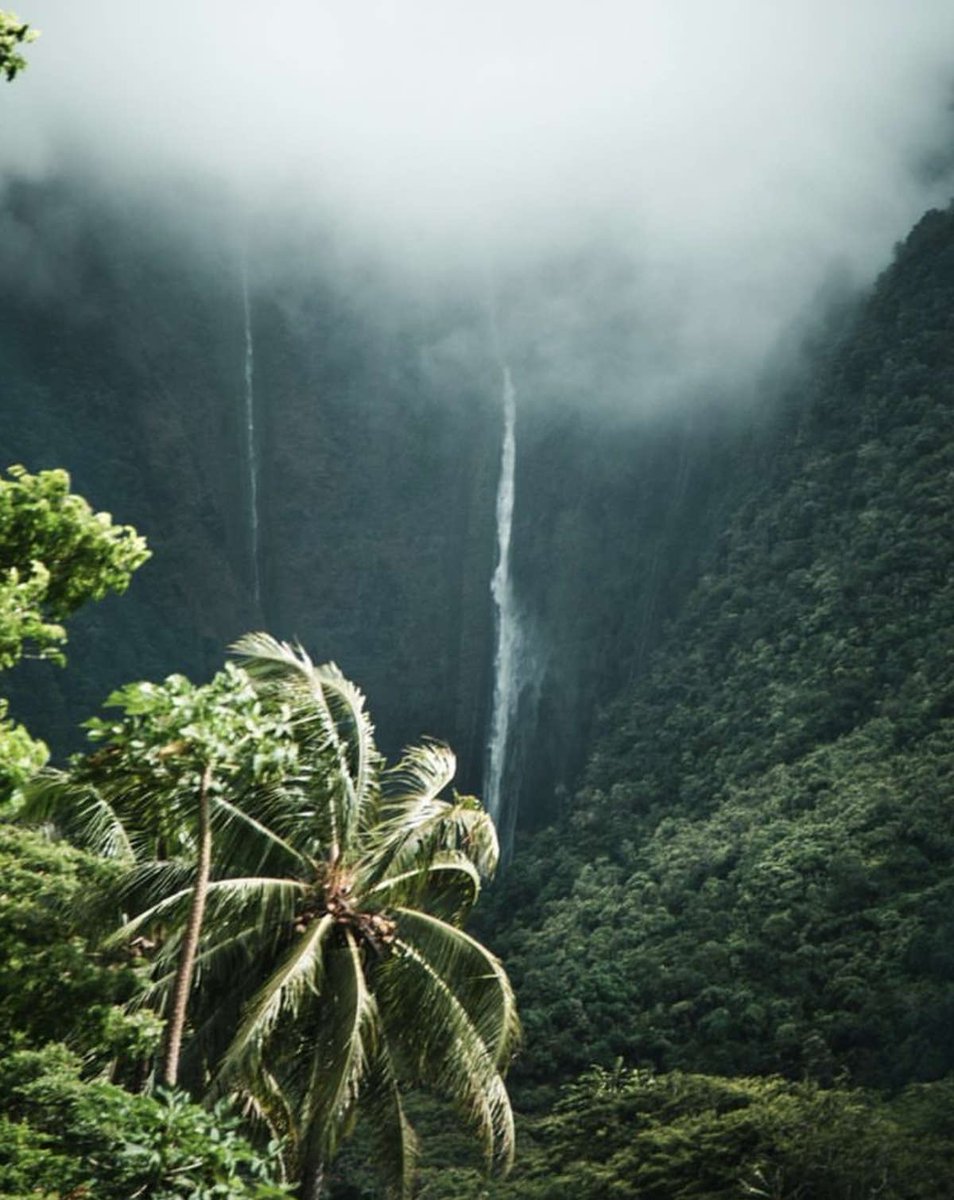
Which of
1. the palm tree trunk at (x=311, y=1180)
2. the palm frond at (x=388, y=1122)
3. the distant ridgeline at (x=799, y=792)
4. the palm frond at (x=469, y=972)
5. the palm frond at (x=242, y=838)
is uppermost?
the distant ridgeline at (x=799, y=792)

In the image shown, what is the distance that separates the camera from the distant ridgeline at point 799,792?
87.6ft

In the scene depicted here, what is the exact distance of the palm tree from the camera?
1119 cm

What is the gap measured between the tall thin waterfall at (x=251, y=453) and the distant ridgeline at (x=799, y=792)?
1631 cm

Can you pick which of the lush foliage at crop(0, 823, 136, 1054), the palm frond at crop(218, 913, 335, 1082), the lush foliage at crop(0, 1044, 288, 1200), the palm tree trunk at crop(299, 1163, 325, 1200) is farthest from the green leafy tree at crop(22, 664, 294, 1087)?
the palm tree trunk at crop(299, 1163, 325, 1200)

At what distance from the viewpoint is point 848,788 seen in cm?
3275

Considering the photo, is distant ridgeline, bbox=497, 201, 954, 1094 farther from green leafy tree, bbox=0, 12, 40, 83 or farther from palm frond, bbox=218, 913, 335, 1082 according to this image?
green leafy tree, bbox=0, 12, 40, 83

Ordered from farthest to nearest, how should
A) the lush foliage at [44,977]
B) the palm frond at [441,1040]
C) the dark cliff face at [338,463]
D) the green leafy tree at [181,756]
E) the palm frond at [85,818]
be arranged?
the dark cliff face at [338,463] < the palm frond at [441,1040] < the palm frond at [85,818] < the lush foliage at [44,977] < the green leafy tree at [181,756]

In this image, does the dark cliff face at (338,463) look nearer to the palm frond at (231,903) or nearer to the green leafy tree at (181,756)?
the palm frond at (231,903)

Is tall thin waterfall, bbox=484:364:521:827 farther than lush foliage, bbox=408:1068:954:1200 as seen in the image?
Yes

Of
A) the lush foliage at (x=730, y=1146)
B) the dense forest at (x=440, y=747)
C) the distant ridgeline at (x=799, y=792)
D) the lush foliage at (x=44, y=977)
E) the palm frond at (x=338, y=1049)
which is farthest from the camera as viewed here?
the distant ridgeline at (x=799, y=792)

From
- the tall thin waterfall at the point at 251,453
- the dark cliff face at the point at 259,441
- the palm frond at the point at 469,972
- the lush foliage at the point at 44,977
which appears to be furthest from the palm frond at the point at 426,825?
the tall thin waterfall at the point at 251,453

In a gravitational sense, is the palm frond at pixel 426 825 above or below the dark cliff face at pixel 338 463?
below

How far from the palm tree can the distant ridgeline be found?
14.6 m

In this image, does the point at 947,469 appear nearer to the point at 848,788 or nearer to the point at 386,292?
the point at 848,788
